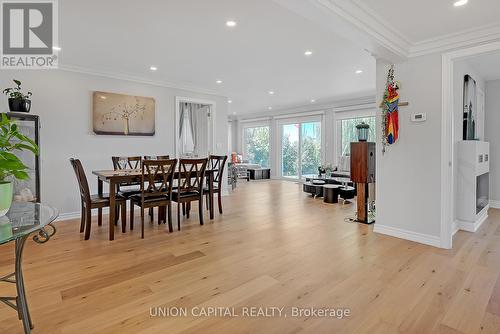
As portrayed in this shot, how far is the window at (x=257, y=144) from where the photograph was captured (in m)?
10.7

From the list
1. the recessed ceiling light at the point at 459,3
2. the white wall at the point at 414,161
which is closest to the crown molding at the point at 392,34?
the white wall at the point at 414,161

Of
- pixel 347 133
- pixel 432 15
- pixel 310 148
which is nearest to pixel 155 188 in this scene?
pixel 432 15

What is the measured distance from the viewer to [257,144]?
11031 mm

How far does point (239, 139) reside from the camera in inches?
457

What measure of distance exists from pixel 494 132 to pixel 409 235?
3.25 meters

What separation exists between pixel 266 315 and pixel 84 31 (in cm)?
351

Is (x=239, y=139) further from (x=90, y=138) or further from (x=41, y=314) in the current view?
(x=41, y=314)

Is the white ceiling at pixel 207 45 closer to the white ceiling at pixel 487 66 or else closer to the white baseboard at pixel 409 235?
the white ceiling at pixel 487 66

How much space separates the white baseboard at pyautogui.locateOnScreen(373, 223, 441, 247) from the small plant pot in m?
4.97

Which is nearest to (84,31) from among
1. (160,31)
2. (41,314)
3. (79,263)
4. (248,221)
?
(160,31)

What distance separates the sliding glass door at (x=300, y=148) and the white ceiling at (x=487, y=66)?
14.3 feet

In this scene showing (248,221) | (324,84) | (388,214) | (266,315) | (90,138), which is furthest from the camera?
(324,84)

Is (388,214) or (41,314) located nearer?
(41,314)

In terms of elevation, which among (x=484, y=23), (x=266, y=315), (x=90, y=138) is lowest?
(x=266, y=315)
